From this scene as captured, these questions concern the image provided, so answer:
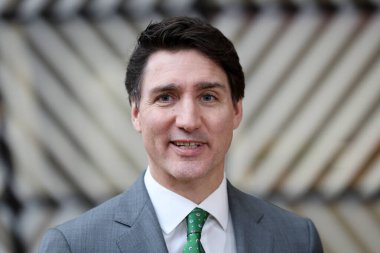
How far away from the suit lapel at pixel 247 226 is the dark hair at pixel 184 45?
0.35 meters

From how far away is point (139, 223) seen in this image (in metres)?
2.35

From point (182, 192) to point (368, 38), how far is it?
2.31 meters

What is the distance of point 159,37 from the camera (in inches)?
91.9

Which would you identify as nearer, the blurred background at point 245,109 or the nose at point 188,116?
the nose at point 188,116

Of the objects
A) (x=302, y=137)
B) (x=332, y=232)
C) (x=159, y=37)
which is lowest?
(x=332, y=232)

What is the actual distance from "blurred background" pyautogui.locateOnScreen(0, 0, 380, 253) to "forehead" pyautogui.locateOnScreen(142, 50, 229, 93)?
2.03 metres

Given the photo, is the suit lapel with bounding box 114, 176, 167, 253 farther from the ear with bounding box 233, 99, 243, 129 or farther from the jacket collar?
the ear with bounding box 233, 99, 243, 129

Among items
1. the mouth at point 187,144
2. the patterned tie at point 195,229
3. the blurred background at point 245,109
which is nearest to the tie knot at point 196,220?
the patterned tie at point 195,229

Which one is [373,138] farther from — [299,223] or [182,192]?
[182,192]

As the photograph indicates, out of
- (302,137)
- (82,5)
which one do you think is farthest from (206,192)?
(82,5)

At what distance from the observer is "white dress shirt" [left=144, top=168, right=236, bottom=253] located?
2.35m

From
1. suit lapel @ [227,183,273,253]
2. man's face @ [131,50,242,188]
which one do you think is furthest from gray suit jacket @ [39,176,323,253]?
man's face @ [131,50,242,188]

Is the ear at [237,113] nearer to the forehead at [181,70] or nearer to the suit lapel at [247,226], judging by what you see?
the forehead at [181,70]

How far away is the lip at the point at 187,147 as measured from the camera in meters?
2.26
